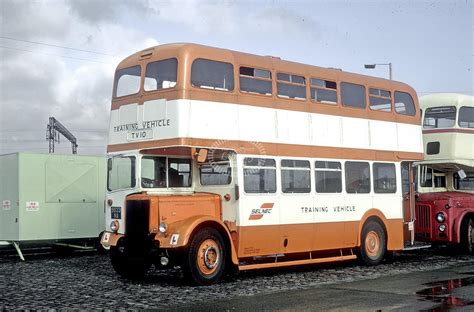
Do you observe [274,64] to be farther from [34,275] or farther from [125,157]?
[34,275]

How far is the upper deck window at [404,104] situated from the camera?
17.8 metres

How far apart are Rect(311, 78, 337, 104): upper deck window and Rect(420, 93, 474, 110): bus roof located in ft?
19.1

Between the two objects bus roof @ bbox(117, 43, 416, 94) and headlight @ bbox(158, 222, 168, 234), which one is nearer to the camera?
headlight @ bbox(158, 222, 168, 234)

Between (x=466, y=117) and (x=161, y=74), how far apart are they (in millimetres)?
10881

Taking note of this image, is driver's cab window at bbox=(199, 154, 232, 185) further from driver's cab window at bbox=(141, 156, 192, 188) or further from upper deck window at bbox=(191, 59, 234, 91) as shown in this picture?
upper deck window at bbox=(191, 59, 234, 91)

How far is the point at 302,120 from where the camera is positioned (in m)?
15.2

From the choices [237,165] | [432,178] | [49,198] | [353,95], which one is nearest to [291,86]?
[353,95]

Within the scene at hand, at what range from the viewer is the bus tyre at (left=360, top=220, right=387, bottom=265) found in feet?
54.2

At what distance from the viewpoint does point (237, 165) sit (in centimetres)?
1373

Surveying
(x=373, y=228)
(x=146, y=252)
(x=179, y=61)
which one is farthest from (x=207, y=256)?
(x=373, y=228)

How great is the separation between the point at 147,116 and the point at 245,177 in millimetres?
2400

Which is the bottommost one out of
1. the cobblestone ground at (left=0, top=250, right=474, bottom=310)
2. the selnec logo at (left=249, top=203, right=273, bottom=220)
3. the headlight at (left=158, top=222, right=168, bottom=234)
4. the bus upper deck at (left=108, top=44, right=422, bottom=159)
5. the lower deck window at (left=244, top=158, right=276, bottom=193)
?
the cobblestone ground at (left=0, top=250, right=474, bottom=310)

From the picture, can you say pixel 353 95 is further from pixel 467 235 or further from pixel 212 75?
pixel 467 235

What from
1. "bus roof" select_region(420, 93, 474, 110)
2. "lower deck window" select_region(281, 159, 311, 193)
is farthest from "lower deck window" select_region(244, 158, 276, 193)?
"bus roof" select_region(420, 93, 474, 110)
